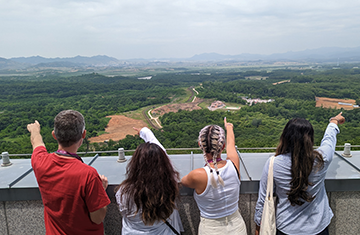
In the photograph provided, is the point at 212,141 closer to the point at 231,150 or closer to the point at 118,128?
the point at 231,150

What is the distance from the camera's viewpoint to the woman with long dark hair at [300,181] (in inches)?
66.1

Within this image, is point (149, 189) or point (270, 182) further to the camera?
point (270, 182)

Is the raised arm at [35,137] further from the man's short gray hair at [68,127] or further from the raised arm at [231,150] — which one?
the raised arm at [231,150]

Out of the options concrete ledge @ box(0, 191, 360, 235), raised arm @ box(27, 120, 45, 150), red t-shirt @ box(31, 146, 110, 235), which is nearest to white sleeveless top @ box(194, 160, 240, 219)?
concrete ledge @ box(0, 191, 360, 235)

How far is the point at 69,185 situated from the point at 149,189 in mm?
469

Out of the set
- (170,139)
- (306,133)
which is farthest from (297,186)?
(170,139)

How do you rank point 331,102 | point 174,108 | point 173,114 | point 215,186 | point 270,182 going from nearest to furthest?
point 215,186 → point 270,182 → point 173,114 → point 331,102 → point 174,108

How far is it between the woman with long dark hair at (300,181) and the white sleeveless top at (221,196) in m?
0.27

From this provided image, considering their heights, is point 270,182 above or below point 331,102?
above

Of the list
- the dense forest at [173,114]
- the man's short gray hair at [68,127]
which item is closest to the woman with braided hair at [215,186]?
the man's short gray hair at [68,127]

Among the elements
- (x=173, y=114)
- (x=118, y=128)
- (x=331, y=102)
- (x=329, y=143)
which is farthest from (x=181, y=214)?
(x=331, y=102)

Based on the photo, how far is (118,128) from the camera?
43.2m

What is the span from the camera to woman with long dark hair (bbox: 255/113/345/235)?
1680mm

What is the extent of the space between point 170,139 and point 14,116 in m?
32.9
